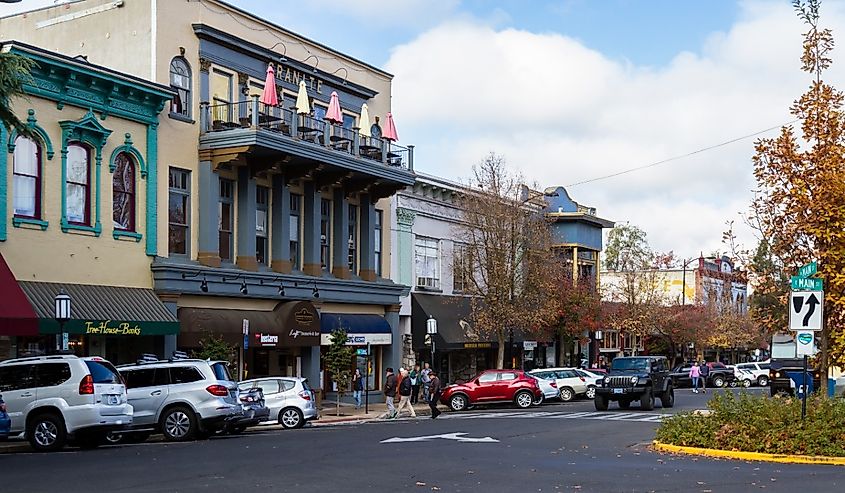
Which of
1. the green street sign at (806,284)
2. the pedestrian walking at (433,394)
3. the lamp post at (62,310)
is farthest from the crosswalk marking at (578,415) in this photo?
the lamp post at (62,310)

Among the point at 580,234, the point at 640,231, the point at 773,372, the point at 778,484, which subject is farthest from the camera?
the point at 640,231

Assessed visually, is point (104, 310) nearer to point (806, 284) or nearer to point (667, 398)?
point (806, 284)

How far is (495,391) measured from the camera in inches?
1591

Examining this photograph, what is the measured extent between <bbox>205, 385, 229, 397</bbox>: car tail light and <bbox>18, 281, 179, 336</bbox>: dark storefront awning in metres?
5.67

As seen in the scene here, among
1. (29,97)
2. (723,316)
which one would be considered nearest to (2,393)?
(29,97)

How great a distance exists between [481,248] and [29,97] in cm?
2413

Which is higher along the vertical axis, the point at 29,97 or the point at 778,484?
the point at 29,97

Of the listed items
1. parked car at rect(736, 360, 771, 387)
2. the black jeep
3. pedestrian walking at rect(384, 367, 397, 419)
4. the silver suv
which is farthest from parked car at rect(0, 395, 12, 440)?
parked car at rect(736, 360, 771, 387)

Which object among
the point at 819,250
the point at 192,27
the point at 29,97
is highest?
the point at 192,27

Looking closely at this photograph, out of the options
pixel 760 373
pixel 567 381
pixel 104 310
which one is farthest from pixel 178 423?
pixel 760 373

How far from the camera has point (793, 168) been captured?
20.6m

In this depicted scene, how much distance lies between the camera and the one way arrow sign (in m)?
19.0

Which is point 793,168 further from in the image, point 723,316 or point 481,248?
point 723,316

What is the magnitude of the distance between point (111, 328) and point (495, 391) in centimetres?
1587
